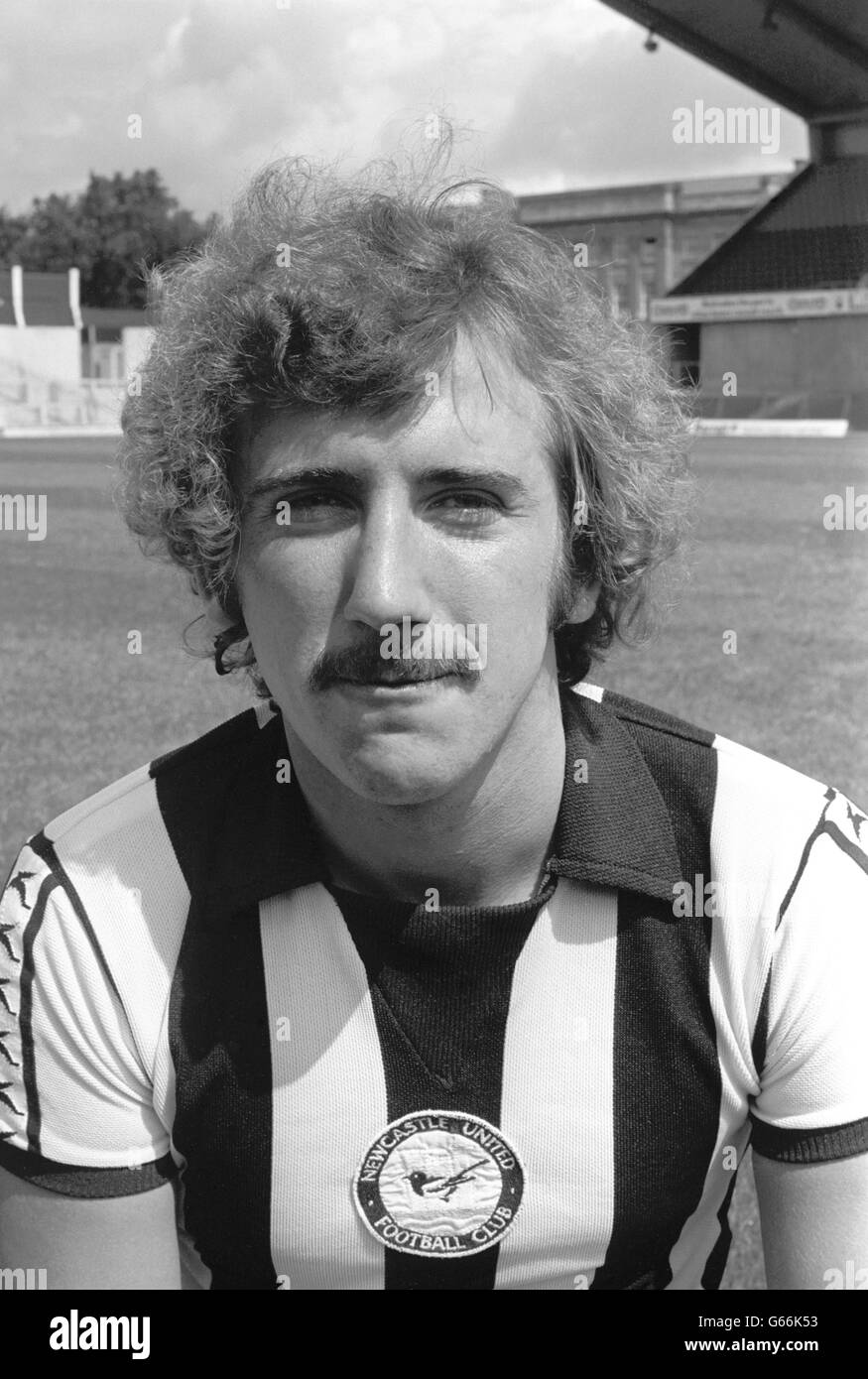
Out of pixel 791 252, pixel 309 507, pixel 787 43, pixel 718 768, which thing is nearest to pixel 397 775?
pixel 309 507

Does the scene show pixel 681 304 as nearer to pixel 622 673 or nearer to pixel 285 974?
pixel 622 673

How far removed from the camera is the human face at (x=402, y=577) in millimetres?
1604

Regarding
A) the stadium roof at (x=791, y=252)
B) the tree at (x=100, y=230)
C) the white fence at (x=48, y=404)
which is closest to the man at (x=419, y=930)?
the stadium roof at (x=791, y=252)

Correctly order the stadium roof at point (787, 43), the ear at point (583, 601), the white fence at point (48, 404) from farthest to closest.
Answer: the white fence at point (48, 404) → the stadium roof at point (787, 43) → the ear at point (583, 601)

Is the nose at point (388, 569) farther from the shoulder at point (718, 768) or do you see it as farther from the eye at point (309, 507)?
the shoulder at point (718, 768)

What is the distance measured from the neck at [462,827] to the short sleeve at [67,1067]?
34 cm

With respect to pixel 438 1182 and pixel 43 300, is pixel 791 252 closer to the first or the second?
pixel 43 300

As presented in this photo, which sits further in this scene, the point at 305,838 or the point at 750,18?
the point at 750,18

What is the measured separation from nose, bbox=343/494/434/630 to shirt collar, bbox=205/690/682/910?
1.16 feet

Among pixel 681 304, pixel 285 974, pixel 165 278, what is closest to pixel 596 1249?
pixel 285 974

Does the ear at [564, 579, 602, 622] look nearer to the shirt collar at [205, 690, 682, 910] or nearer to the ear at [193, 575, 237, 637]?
the shirt collar at [205, 690, 682, 910]

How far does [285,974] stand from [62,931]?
28cm

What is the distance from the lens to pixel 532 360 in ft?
5.70
